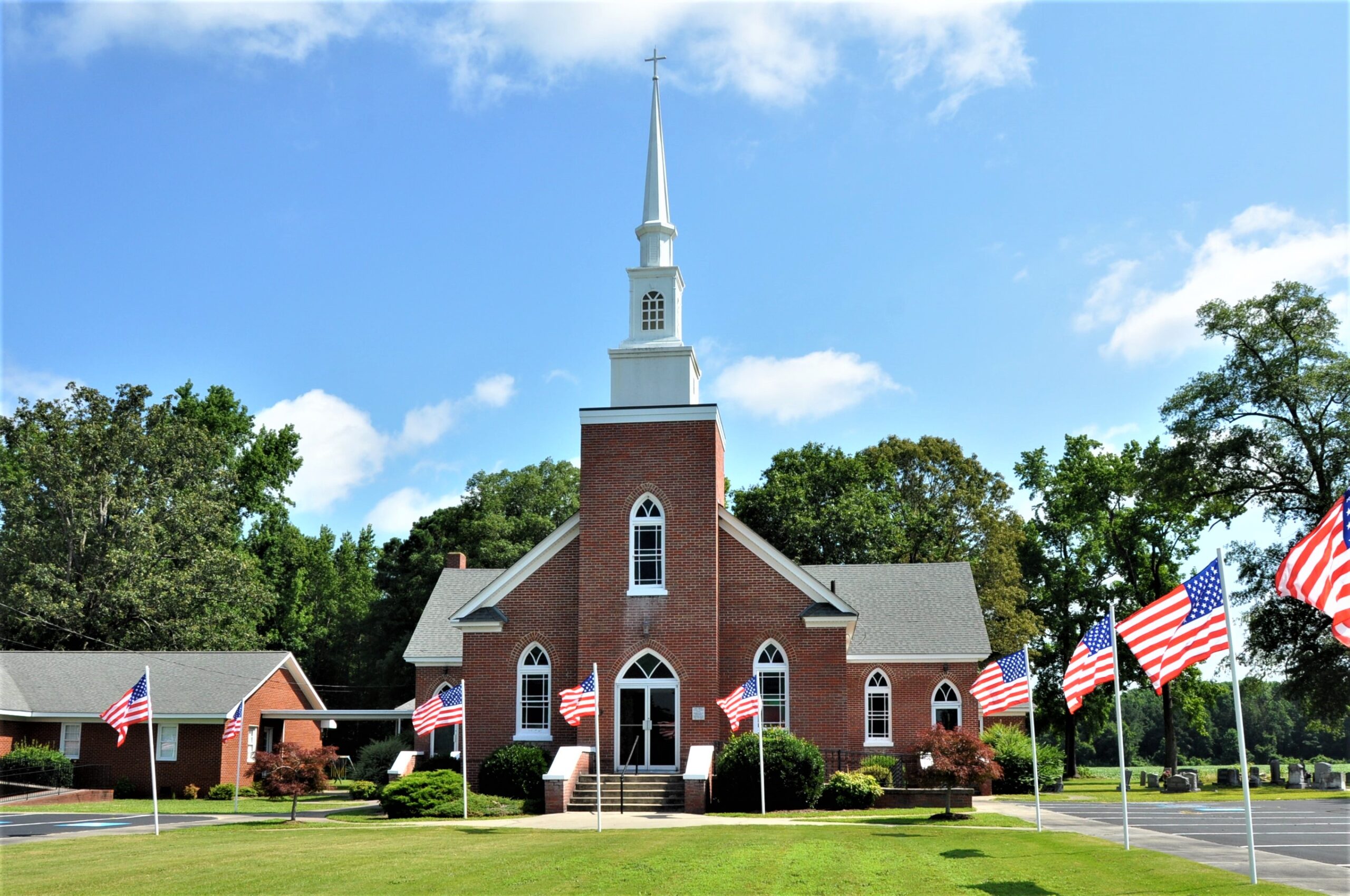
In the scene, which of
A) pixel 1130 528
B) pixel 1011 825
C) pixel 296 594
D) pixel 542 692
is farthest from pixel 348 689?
pixel 1011 825

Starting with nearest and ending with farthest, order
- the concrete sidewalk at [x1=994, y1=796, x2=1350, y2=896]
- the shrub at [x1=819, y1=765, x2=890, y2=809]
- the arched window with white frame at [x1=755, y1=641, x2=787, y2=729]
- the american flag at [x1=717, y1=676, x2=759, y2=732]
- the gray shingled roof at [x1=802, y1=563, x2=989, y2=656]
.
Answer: the concrete sidewalk at [x1=994, y1=796, x2=1350, y2=896] < the american flag at [x1=717, y1=676, x2=759, y2=732] < the shrub at [x1=819, y1=765, x2=890, y2=809] < the arched window with white frame at [x1=755, y1=641, x2=787, y2=729] < the gray shingled roof at [x1=802, y1=563, x2=989, y2=656]

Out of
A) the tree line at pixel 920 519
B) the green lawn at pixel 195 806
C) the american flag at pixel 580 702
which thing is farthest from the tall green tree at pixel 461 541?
the american flag at pixel 580 702

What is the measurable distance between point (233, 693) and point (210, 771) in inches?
108

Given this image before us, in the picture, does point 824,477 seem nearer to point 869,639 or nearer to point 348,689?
point 869,639

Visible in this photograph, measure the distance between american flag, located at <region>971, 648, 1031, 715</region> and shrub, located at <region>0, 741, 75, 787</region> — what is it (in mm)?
31061

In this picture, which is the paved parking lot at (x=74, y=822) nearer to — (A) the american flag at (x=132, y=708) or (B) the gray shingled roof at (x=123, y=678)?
(A) the american flag at (x=132, y=708)

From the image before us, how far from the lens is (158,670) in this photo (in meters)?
41.5

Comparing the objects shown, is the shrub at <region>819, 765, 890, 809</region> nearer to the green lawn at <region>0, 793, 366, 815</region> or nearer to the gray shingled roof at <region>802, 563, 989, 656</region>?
the gray shingled roof at <region>802, 563, 989, 656</region>

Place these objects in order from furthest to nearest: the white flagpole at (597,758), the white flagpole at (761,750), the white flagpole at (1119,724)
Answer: the white flagpole at (761,750) < the white flagpole at (597,758) < the white flagpole at (1119,724)

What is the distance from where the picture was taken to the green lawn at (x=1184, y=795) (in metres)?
33.4

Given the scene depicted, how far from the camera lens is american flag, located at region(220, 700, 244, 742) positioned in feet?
108

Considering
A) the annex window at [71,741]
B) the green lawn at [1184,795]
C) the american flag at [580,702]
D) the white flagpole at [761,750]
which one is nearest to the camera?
the american flag at [580,702]

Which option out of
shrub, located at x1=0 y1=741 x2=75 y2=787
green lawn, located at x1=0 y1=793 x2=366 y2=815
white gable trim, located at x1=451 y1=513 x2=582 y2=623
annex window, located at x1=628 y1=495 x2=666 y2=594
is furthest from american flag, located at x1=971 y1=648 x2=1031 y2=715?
shrub, located at x1=0 y1=741 x2=75 y2=787

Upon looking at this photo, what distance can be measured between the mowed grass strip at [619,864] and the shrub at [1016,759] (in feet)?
39.9
